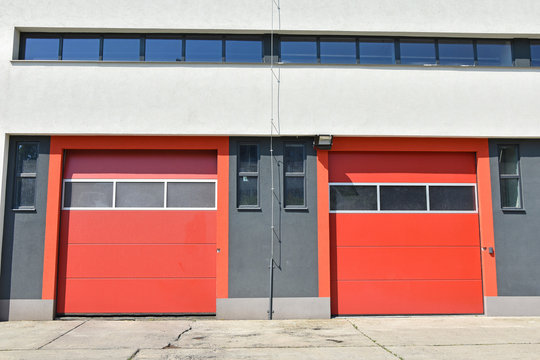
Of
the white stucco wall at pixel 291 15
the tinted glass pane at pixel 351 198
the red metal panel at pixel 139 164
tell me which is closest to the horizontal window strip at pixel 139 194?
the red metal panel at pixel 139 164

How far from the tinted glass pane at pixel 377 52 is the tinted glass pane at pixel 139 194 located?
521 centimetres

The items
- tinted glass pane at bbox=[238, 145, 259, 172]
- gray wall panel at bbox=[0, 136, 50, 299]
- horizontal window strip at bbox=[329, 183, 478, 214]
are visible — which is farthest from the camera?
horizontal window strip at bbox=[329, 183, 478, 214]

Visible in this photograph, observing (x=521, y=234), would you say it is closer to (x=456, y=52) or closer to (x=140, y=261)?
(x=456, y=52)

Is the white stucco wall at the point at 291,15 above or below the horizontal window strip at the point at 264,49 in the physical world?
above

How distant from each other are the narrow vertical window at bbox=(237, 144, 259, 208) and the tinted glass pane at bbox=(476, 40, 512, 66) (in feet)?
17.8

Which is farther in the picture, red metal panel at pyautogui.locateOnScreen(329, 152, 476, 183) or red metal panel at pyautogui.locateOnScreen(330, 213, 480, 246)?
red metal panel at pyautogui.locateOnScreen(329, 152, 476, 183)

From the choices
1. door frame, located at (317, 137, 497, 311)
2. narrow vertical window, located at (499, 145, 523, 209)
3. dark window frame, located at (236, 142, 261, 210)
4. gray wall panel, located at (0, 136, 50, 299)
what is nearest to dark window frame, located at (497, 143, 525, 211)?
narrow vertical window, located at (499, 145, 523, 209)

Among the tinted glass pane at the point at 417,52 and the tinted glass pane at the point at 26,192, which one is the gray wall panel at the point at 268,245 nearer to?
the tinted glass pane at the point at 417,52

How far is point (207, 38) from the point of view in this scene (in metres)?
9.74

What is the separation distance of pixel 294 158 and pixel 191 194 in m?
2.30

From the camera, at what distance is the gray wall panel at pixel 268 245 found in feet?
29.7

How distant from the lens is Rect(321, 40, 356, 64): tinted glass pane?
9758mm

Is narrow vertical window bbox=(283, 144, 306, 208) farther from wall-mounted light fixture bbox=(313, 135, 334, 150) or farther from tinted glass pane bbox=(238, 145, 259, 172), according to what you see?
tinted glass pane bbox=(238, 145, 259, 172)

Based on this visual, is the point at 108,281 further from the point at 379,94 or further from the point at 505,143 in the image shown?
the point at 505,143
